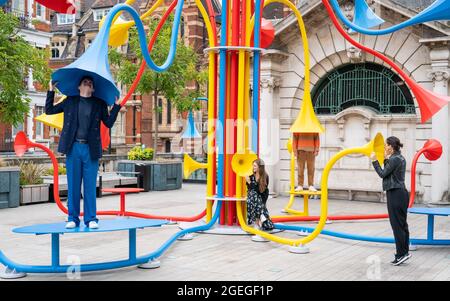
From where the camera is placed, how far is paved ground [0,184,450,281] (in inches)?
306

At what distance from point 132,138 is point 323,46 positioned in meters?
32.0

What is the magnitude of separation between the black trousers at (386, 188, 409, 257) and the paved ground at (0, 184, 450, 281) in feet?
1.00

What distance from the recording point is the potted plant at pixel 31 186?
15953 millimetres

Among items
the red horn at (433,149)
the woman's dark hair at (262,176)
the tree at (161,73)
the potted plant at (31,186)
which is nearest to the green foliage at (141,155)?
the tree at (161,73)

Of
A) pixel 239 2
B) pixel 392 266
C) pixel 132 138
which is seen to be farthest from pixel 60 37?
pixel 392 266

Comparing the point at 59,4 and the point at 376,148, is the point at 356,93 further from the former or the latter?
the point at 59,4

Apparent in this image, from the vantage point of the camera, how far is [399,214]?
8.43 metres

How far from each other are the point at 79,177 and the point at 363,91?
38.7 ft

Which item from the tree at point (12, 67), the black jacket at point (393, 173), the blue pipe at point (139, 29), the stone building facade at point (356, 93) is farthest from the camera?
the tree at point (12, 67)

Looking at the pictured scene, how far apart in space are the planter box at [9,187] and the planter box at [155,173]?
198 inches

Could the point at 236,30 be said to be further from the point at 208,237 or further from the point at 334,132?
the point at 334,132

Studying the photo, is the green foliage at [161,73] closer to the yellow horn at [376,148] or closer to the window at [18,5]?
the window at [18,5]

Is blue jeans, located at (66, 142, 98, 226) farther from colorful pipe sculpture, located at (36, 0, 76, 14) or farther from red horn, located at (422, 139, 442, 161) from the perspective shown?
red horn, located at (422, 139, 442, 161)

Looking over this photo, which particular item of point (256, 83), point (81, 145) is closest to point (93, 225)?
point (81, 145)
